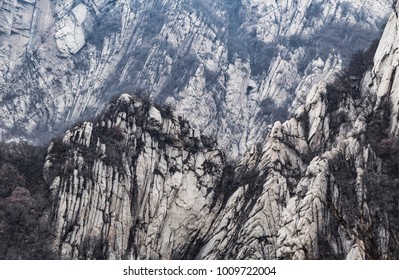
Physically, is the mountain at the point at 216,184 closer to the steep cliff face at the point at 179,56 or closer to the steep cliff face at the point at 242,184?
the steep cliff face at the point at 242,184

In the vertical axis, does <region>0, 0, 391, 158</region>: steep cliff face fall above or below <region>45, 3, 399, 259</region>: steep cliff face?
above

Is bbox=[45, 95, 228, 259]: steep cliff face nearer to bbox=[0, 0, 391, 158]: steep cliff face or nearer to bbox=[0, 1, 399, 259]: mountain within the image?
bbox=[0, 1, 399, 259]: mountain

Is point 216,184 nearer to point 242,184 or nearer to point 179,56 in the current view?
point 242,184

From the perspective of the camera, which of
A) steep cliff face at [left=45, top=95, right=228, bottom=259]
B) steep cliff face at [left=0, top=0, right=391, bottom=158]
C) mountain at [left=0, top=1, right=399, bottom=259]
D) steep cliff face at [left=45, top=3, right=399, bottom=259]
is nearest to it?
steep cliff face at [left=45, top=3, right=399, bottom=259]

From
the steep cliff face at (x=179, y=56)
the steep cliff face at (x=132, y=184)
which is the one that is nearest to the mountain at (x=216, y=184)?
the steep cliff face at (x=132, y=184)

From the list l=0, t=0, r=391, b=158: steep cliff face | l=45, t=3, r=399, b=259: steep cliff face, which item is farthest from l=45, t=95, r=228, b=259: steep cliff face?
l=0, t=0, r=391, b=158: steep cliff face
